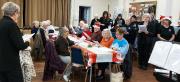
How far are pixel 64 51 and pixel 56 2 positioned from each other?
5.49 metres

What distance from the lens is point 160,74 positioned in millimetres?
3611

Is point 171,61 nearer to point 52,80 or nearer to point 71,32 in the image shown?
point 52,80

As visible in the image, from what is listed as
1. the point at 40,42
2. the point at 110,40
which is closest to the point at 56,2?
the point at 40,42

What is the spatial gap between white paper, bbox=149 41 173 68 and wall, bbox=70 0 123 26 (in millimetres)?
7746

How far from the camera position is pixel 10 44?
3.14 m

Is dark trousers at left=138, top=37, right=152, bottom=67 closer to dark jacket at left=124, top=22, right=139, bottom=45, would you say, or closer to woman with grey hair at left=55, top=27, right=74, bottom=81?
dark jacket at left=124, top=22, right=139, bottom=45

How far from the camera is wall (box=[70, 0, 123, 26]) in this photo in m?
11.1

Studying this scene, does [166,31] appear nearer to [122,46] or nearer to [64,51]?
[122,46]

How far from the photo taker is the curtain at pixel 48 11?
1016cm

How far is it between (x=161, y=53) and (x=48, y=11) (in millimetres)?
7695

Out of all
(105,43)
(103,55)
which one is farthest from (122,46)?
(103,55)

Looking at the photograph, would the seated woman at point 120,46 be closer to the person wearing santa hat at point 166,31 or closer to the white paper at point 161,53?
the person wearing santa hat at point 166,31

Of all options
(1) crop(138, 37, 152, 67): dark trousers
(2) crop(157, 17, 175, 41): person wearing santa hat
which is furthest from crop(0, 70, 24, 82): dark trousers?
(1) crop(138, 37, 152, 67): dark trousers

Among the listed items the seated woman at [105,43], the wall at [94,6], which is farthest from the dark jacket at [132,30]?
the wall at [94,6]
